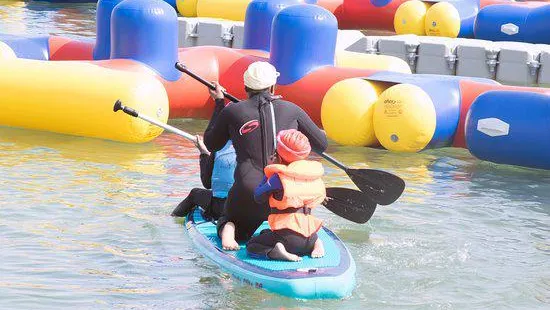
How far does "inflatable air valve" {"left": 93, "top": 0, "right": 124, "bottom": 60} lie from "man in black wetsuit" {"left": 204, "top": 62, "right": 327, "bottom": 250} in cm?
525

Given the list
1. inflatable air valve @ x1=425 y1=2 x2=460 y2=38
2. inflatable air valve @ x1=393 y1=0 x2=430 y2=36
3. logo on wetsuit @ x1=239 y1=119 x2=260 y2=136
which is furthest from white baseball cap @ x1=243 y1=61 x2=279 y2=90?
inflatable air valve @ x1=393 y1=0 x2=430 y2=36

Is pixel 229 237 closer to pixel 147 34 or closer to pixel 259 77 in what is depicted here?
pixel 259 77

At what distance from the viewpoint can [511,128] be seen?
8.54 meters

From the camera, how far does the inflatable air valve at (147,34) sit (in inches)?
386

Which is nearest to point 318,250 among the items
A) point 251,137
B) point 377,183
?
point 251,137

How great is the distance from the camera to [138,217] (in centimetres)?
702

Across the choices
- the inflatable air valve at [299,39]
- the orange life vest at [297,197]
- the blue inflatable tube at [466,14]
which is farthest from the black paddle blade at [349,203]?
the blue inflatable tube at [466,14]

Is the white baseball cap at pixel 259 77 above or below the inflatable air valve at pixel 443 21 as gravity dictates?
above

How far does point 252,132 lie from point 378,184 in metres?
1.16

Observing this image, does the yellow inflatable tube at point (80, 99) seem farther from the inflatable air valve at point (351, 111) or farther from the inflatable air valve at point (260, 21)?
the inflatable air valve at point (260, 21)

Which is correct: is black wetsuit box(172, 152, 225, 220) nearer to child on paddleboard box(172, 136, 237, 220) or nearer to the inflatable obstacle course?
child on paddleboard box(172, 136, 237, 220)

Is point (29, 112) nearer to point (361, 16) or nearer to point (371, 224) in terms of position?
point (371, 224)

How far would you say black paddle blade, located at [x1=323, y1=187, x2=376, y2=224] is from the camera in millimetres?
6473

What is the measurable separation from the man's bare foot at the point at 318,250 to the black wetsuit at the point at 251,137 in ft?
1.33
